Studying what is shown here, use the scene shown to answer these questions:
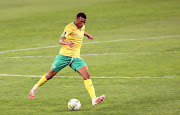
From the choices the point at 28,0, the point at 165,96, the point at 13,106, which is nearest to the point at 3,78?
the point at 13,106

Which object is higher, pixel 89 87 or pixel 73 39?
pixel 73 39

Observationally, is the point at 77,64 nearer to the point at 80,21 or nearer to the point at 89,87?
the point at 89,87

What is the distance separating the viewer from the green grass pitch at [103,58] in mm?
10195

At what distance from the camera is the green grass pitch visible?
33.4 ft

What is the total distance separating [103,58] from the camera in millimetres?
17031

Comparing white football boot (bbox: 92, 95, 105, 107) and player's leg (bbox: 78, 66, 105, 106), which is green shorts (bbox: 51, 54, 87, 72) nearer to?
player's leg (bbox: 78, 66, 105, 106)

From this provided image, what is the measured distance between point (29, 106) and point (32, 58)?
764 centimetres

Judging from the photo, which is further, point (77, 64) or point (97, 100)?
point (77, 64)

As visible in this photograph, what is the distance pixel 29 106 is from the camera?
10.0 metres

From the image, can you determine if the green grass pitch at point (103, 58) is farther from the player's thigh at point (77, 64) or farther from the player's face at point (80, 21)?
the player's face at point (80, 21)

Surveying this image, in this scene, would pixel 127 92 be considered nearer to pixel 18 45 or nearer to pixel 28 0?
pixel 18 45

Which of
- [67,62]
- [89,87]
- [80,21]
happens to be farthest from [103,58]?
[89,87]

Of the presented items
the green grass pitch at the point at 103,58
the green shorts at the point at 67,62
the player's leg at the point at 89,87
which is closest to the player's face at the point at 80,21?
the green shorts at the point at 67,62

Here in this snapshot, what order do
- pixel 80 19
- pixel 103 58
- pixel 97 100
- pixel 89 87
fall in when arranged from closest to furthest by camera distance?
1. pixel 97 100
2. pixel 89 87
3. pixel 80 19
4. pixel 103 58
